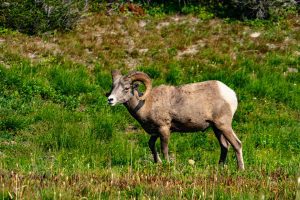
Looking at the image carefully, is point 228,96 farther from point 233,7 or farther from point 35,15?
point 233,7

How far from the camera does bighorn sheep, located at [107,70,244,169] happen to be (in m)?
11.3

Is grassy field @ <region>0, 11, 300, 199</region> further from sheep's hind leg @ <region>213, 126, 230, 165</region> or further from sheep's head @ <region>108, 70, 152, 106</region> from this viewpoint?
sheep's head @ <region>108, 70, 152, 106</region>

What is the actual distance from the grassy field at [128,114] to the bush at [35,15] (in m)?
0.46

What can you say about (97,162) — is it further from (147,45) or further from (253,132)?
(147,45)

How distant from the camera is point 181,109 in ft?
37.4

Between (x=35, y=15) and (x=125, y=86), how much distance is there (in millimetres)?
9595

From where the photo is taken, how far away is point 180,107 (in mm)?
11422

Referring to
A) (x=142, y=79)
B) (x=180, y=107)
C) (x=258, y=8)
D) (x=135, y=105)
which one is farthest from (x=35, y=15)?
(x=180, y=107)

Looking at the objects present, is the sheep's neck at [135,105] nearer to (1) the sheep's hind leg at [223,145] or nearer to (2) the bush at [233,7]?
(1) the sheep's hind leg at [223,145]

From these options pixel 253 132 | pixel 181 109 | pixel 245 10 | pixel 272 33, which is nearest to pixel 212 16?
pixel 245 10

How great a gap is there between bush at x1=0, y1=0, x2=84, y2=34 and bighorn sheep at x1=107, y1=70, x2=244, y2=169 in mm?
9239

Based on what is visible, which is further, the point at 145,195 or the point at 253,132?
the point at 253,132

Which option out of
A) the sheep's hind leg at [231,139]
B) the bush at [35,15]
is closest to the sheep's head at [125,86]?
the sheep's hind leg at [231,139]

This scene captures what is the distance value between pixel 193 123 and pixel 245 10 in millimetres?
11598
